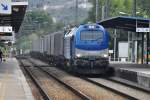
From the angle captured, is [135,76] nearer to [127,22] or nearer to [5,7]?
[5,7]

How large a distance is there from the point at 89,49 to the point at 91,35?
1.14 m

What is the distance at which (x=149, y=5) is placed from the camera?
106m

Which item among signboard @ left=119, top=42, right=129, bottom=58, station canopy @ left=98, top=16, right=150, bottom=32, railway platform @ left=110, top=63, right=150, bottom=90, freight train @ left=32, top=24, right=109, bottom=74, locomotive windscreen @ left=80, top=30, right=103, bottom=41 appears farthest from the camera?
signboard @ left=119, top=42, right=129, bottom=58

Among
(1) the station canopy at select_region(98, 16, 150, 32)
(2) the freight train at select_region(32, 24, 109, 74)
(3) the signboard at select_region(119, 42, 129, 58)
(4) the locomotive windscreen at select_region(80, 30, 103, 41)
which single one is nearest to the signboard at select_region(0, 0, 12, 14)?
(2) the freight train at select_region(32, 24, 109, 74)

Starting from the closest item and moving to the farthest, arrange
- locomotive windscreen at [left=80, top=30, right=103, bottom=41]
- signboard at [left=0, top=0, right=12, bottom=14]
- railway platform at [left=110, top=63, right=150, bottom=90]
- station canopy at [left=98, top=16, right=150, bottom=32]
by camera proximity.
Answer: railway platform at [left=110, top=63, right=150, bottom=90], signboard at [left=0, top=0, right=12, bottom=14], locomotive windscreen at [left=80, top=30, right=103, bottom=41], station canopy at [left=98, top=16, right=150, bottom=32]

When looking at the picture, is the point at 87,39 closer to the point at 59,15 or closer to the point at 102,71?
the point at 102,71

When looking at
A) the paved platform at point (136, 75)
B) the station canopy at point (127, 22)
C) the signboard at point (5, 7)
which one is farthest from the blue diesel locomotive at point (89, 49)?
the signboard at point (5, 7)

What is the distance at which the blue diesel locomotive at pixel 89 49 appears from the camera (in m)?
35.0

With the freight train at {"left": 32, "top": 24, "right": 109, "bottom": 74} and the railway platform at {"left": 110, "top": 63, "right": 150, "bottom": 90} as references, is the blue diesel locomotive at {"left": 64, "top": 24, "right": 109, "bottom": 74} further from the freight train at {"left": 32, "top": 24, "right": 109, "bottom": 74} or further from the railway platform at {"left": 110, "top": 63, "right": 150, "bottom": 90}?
the railway platform at {"left": 110, "top": 63, "right": 150, "bottom": 90}

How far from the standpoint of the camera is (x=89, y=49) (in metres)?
35.5

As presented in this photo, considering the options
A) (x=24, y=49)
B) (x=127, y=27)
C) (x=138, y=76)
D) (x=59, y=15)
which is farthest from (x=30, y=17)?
(x=138, y=76)

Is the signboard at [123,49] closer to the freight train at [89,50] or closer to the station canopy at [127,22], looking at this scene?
the station canopy at [127,22]

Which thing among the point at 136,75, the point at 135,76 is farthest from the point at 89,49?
the point at 136,75

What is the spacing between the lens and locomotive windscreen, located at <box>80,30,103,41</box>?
118 feet
